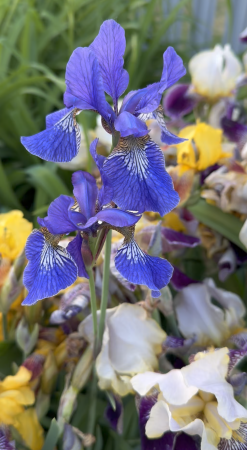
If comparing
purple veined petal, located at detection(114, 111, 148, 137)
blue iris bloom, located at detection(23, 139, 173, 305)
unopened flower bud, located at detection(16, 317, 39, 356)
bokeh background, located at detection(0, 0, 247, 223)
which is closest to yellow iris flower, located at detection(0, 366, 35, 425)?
unopened flower bud, located at detection(16, 317, 39, 356)

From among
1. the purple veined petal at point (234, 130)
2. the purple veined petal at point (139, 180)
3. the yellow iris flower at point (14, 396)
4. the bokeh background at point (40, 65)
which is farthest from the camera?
the bokeh background at point (40, 65)

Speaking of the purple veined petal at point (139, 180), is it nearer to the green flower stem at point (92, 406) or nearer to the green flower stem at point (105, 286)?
the green flower stem at point (105, 286)

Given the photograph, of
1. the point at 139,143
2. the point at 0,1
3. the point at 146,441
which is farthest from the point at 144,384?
the point at 0,1

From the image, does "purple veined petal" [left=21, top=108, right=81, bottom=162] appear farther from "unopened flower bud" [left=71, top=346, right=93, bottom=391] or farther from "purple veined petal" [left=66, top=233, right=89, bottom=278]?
"unopened flower bud" [left=71, top=346, right=93, bottom=391]

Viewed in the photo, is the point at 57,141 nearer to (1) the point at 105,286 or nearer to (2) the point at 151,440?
(1) the point at 105,286

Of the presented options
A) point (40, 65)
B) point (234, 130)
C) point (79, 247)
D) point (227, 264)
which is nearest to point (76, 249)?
point (79, 247)

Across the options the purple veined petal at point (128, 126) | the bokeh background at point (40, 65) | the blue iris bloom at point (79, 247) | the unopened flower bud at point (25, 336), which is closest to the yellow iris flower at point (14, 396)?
the unopened flower bud at point (25, 336)
